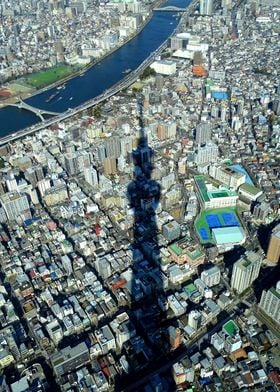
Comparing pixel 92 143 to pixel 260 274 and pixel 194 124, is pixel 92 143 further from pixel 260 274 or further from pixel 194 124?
pixel 260 274

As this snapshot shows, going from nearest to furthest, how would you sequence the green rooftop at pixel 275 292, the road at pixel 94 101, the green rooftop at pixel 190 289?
1. the green rooftop at pixel 275 292
2. the green rooftop at pixel 190 289
3. the road at pixel 94 101

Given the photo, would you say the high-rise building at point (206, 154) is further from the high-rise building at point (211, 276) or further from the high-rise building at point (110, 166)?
the high-rise building at point (211, 276)

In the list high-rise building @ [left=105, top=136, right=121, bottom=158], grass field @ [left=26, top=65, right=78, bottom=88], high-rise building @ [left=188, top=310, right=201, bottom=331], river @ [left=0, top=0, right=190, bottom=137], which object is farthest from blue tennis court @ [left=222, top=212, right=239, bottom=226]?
grass field @ [left=26, top=65, right=78, bottom=88]

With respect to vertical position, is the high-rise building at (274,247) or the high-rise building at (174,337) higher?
the high-rise building at (274,247)

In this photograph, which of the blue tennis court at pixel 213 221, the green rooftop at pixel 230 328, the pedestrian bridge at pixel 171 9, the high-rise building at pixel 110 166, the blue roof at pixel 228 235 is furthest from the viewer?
the pedestrian bridge at pixel 171 9

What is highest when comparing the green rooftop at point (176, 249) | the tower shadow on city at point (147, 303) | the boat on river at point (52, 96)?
the boat on river at point (52, 96)

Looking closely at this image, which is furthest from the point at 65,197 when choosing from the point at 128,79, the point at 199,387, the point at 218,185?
the point at 128,79

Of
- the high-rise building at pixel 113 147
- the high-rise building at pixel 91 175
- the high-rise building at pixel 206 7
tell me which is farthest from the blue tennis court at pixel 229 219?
the high-rise building at pixel 206 7
